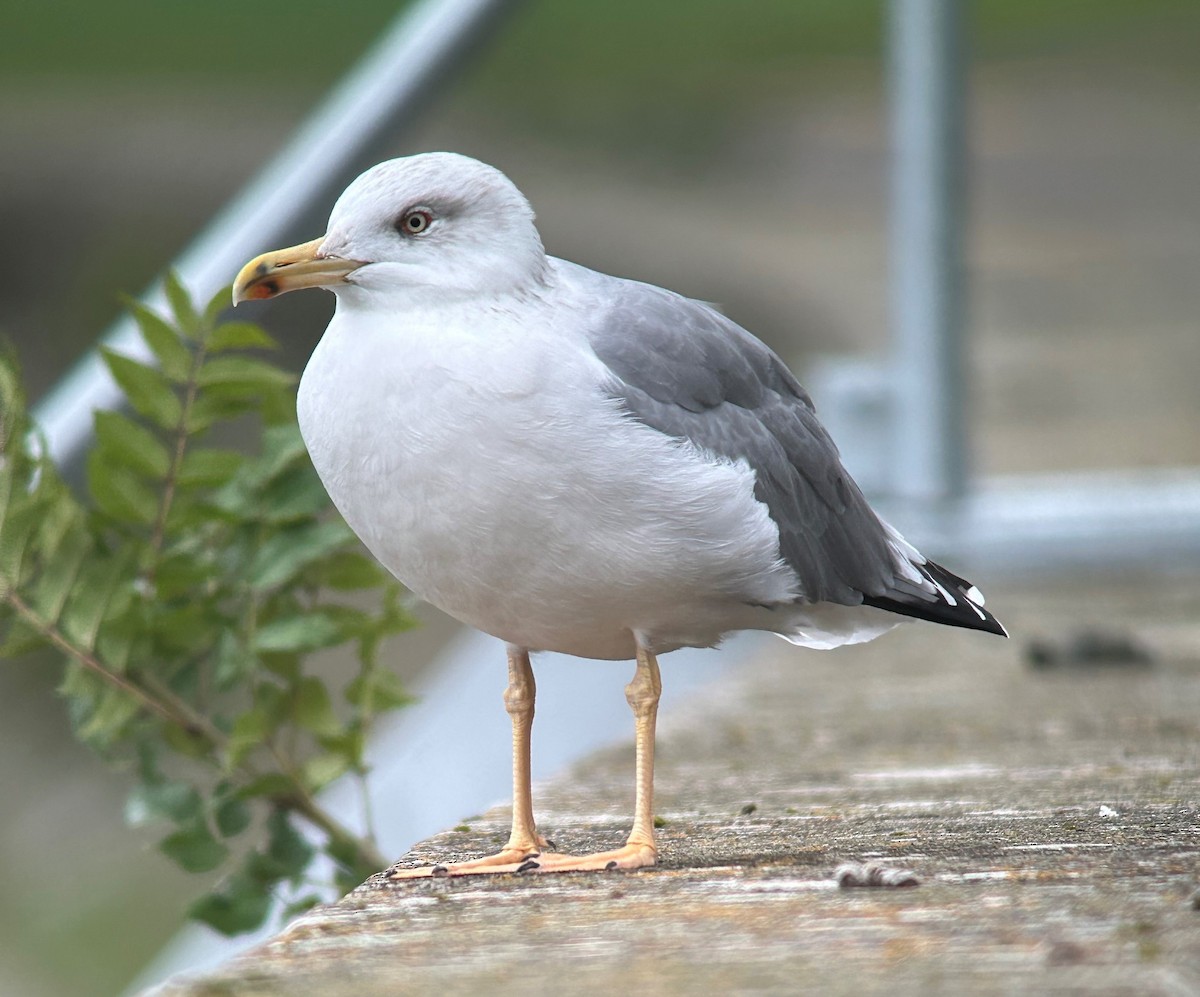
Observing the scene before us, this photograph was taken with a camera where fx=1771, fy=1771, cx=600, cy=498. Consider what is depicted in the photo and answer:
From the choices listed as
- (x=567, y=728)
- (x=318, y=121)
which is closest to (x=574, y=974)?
(x=318, y=121)

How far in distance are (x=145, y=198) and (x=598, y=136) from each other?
8933 mm

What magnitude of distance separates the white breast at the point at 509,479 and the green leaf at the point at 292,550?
25.0 inches

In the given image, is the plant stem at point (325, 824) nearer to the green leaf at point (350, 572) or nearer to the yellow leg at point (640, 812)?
the green leaf at point (350, 572)

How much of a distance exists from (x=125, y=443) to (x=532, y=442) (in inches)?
43.6

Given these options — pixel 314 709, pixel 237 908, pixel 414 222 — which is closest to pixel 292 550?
pixel 314 709

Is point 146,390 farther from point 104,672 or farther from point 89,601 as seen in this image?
point 104,672

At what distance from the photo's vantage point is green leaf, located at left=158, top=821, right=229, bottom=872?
3.32 meters

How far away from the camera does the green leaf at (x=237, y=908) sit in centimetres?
333

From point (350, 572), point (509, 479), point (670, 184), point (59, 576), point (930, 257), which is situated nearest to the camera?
point (509, 479)

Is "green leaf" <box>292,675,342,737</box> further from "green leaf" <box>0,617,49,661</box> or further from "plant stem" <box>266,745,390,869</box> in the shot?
"green leaf" <box>0,617,49,661</box>

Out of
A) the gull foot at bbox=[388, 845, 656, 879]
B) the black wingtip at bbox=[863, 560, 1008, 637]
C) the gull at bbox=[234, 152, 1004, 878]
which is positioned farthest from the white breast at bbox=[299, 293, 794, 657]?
the black wingtip at bbox=[863, 560, 1008, 637]

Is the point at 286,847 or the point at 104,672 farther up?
the point at 104,672

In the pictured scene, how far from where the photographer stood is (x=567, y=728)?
5.21 meters

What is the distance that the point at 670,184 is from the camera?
26.5 m
